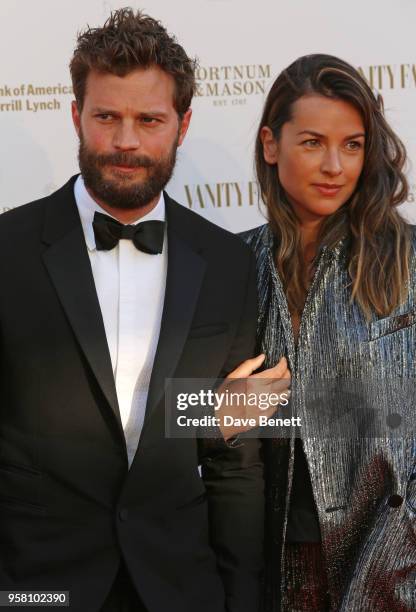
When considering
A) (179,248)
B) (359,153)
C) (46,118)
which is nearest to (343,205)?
(359,153)

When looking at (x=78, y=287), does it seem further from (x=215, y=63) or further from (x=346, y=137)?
(x=215, y=63)

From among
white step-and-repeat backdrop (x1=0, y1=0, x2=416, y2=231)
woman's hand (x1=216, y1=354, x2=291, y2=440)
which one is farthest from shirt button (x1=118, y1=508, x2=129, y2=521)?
white step-and-repeat backdrop (x1=0, y1=0, x2=416, y2=231)

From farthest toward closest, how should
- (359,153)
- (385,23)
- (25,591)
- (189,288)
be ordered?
(385,23)
(359,153)
(189,288)
(25,591)

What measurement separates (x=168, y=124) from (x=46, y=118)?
73 cm

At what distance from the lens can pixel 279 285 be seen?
2.22 metres

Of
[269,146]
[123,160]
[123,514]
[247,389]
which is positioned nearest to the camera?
[123,514]

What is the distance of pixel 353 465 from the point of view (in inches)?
83.7

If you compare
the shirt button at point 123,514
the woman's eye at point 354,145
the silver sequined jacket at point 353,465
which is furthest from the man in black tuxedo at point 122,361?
the woman's eye at point 354,145

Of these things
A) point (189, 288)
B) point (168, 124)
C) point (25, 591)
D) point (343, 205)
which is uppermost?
point (168, 124)

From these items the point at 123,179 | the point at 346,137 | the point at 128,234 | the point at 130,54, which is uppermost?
the point at 130,54

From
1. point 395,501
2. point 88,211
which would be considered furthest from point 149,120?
point 395,501

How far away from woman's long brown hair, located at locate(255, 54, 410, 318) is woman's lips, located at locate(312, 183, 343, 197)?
2.4 inches

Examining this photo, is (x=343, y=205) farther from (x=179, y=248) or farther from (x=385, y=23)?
(x=385, y=23)

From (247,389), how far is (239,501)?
0.24 m
